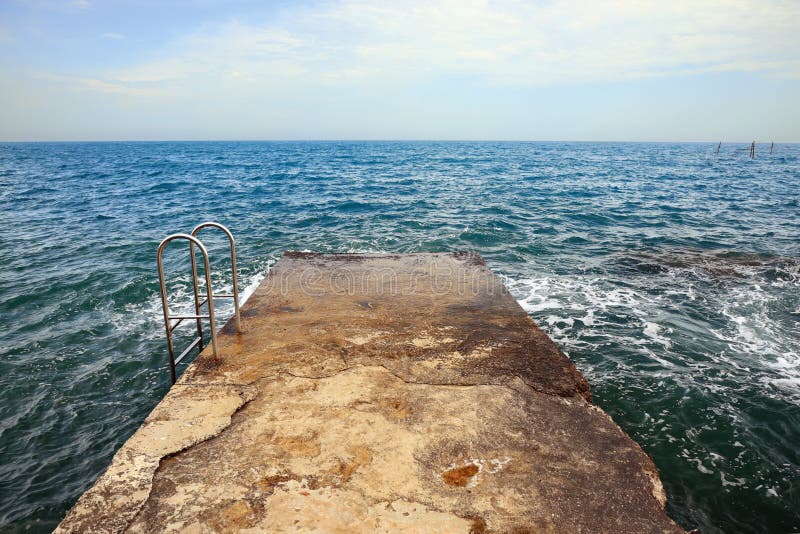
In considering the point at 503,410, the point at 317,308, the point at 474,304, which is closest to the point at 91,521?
the point at 503,410

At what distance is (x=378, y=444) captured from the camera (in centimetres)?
298

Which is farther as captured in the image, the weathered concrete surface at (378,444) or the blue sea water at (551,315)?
the blue sea water at (551,315)

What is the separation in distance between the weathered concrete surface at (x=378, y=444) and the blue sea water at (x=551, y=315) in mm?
1833

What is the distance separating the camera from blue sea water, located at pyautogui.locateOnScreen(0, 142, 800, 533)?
4508 millimetres

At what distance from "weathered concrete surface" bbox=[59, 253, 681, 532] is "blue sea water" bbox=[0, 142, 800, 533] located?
6.01ft

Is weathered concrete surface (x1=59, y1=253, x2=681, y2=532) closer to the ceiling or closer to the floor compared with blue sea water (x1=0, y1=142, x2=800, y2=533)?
closer to the ceiling

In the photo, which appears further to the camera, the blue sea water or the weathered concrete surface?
the blue sea water

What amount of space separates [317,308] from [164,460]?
266cm

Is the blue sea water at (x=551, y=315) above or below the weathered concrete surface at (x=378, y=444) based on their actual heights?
below

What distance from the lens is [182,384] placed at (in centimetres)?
370

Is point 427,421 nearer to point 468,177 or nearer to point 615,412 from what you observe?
point 615,412

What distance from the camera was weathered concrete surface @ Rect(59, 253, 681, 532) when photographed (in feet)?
8.03

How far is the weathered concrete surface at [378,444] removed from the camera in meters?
2.45

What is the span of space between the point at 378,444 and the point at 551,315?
5978 millimetres
